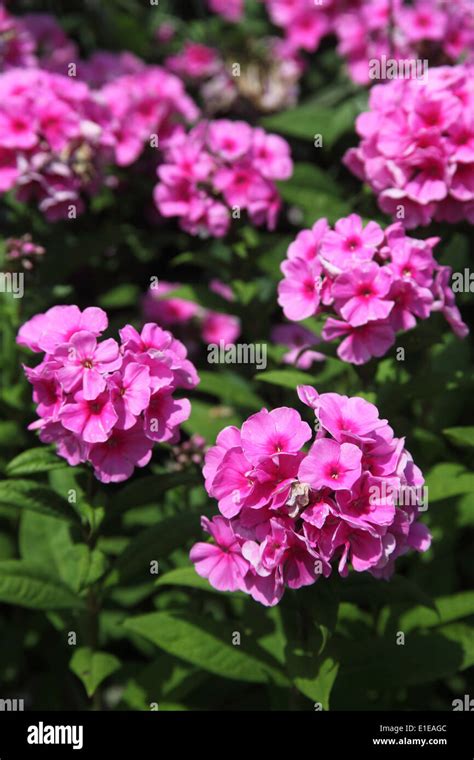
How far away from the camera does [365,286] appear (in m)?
2.90

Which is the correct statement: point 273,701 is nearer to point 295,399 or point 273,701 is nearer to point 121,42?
point 295,399

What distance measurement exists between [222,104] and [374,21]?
3.08 feet

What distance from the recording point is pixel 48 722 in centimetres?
323

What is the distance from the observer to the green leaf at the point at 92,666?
3.09 metres

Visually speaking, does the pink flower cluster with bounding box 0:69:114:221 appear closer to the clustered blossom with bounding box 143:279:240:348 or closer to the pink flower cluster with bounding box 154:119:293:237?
the pink flower cluster with bounding box 154:119:293:237

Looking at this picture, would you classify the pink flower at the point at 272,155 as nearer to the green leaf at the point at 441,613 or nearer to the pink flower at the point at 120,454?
the pink flower at the point at 120,454

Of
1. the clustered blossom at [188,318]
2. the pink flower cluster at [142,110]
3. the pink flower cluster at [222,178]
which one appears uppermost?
the pink flower cluster at [142,110]

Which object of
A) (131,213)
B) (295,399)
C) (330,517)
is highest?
(131,213)

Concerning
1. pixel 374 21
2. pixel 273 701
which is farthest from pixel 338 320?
pixel 374 21

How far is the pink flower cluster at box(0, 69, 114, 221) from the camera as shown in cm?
388

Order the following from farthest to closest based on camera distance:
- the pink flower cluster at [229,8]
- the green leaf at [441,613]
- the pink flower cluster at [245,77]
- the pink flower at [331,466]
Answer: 1. the pink flower cluster at [229,8]
2. the pink flower cluster at [245,77]
3. the green leaf at [441,613]
4. the pink flower at [331,466]

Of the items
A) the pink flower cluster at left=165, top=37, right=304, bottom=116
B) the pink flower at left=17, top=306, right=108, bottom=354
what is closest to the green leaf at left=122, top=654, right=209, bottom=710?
the pink flower at left=17, top=306, right=108, bottom=354

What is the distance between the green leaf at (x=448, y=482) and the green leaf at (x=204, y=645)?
81cm

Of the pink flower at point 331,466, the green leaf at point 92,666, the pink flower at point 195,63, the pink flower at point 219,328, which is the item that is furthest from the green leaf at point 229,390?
the pink flower at point 195,63
